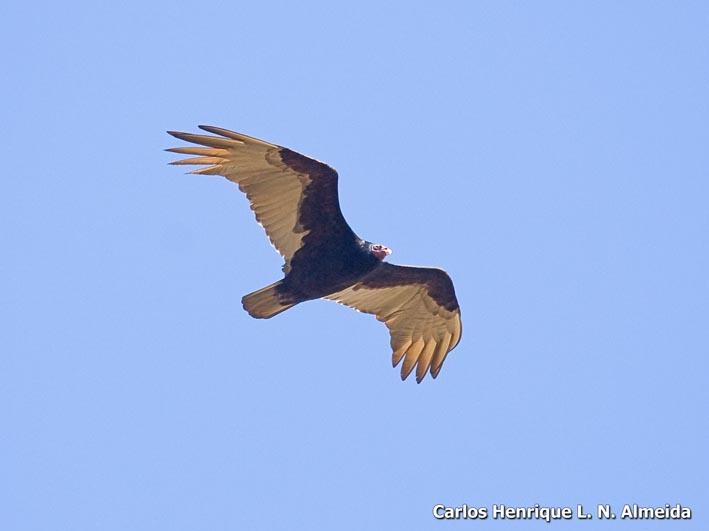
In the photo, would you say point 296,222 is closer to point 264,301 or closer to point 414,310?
point 264,301

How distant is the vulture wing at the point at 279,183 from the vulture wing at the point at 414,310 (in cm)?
140

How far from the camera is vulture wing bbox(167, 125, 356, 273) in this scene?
600 inches

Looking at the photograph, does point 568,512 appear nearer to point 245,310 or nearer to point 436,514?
point 436,514

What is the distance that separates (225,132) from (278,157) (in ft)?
2.35

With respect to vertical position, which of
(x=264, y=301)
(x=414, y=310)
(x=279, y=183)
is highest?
(x=279, y=183)

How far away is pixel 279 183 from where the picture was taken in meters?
15.5

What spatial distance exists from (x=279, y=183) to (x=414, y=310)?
2.78 metres

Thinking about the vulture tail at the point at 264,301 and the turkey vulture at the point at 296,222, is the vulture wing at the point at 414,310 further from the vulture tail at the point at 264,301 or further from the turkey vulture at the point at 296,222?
the vulture tail at the point at 264,301

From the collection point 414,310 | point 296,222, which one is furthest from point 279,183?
point 414,310

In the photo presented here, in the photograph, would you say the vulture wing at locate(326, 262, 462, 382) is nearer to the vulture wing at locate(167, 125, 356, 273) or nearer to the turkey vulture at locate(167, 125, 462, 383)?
the turkey vulture at locate(167, 125, 462, 383)

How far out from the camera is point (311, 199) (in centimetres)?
1559

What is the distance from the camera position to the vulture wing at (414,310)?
1691cm

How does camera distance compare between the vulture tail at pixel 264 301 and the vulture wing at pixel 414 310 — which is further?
the vulture wing at pixel 414 310

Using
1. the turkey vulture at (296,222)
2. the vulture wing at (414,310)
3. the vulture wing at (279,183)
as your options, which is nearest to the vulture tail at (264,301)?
the turkey vulture at (296,222)
